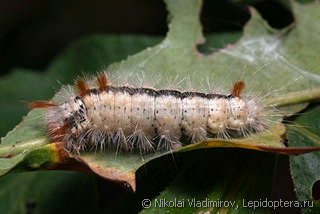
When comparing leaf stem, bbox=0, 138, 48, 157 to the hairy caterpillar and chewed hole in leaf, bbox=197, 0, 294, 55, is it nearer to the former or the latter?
the hairy caterpillar

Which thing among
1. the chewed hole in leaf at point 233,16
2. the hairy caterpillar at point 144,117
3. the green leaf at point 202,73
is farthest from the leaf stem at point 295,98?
the chewed hole in leaf at point 233,16

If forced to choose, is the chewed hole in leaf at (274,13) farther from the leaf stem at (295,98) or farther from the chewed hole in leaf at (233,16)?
the leaf stem at (295,98)

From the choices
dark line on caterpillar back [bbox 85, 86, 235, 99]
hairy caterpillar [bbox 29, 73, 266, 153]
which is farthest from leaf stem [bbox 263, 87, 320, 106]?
dark line on caterpillar back [bbox 85, 86, 235, 99]

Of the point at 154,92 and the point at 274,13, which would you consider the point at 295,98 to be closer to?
the point at 154,92

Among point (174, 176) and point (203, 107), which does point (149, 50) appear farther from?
point (174, 176)

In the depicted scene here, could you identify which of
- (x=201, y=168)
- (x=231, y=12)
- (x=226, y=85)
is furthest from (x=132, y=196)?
(x=231, y=12)
